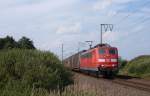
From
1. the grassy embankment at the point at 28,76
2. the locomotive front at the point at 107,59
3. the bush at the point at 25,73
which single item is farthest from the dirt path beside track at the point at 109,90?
the locomotive front at the point at 107,59

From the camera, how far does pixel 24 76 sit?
20219 mm

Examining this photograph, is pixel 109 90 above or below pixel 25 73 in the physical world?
below

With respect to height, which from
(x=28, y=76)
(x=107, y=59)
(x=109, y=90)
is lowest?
(x=109, y=90)

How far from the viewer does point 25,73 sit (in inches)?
806

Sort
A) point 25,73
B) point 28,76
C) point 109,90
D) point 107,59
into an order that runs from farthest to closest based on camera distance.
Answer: point 107,59, point 109,90, point 25,73, point 28,76

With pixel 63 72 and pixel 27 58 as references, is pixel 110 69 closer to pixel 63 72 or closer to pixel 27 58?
pixel 63 72

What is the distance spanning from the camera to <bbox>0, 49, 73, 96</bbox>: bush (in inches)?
759

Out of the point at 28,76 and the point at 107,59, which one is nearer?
the point at 28,76

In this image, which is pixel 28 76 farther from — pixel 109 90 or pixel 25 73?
pixel 109 90

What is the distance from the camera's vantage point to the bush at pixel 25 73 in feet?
63.3

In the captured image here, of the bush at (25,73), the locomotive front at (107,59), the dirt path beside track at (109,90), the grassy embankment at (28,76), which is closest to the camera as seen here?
the grassy embankment at (28,76)

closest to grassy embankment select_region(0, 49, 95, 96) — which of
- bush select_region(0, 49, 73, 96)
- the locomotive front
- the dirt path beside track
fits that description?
bush select_region(0, 49, 73, 96)

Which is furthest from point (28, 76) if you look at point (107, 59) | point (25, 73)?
point (107, 59)

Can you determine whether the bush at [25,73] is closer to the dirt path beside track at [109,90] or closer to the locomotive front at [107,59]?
the dirt path beside track at [109,90]
